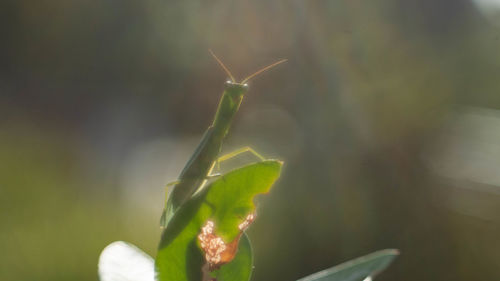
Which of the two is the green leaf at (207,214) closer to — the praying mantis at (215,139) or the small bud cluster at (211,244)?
the small bud cluster at (211,244)

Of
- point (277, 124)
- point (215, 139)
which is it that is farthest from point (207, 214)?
point (277, 124)

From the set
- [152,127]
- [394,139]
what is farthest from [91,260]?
[394,139]

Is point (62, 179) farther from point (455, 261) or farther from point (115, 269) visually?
point (115, 269)

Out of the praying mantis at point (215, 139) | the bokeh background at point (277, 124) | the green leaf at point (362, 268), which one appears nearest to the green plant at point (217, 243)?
the green leaf at point (362, 268)

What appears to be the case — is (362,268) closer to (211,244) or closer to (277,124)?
(211,244)

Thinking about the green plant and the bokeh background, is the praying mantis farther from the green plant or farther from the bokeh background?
the bokeh background

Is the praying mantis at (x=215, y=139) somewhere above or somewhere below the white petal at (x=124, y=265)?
above
